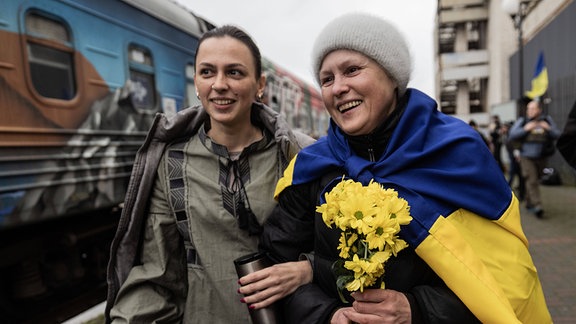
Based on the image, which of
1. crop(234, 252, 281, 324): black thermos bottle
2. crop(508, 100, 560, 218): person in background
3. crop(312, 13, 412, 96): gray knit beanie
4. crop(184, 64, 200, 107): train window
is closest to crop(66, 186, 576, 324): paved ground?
crop(508, 100, 560, 218): person in background

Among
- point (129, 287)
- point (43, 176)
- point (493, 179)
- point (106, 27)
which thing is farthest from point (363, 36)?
point (106, 27)

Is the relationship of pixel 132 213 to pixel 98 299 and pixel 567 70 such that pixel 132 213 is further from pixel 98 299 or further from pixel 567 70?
pixel 567 70

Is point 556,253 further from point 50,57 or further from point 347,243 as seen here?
point 50,57

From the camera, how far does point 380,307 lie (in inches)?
49.8

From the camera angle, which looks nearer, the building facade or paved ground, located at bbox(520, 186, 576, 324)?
paved ground, located at bbox(520, 186, 576, 324)

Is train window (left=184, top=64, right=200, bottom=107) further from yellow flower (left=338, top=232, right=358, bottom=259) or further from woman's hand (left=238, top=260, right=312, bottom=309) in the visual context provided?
yellow flower (left=338, top=232, right=358, bottom=259)

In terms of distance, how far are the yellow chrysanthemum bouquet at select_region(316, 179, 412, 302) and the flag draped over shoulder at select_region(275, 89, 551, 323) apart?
21 centimetres

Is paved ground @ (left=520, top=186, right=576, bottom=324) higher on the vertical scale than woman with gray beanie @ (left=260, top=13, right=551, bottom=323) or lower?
lower

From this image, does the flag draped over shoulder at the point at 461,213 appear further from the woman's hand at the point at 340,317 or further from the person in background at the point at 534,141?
the person in background at the point at 534,141

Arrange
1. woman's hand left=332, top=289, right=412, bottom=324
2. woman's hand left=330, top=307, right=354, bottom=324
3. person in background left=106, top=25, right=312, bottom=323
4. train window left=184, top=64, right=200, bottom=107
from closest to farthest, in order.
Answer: woman's hand left=332, top=289, right=412, bottom=324 < woman's hand left=330, top=307, right=354, bottom=324 < person in background left=106, top=25, right=312, bottom=323 < train window left=184, top=64, right=200, bottom=107

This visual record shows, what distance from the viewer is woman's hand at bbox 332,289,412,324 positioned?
126 centimetres

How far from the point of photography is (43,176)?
13.2ft

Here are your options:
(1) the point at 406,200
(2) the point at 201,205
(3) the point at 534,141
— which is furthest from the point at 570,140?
(3) the point at 534,141

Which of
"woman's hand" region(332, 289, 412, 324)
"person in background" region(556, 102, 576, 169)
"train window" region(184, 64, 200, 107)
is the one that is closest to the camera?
"woman's hand" region(332, 289, 412, 324)
